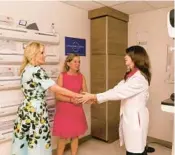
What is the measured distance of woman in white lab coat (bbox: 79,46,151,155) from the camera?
6.26 ft

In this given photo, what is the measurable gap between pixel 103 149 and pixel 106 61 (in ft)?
4.36

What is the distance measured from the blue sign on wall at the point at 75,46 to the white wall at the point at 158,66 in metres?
0.99

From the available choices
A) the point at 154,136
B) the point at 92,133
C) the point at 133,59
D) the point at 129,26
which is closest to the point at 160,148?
the point at 154,136

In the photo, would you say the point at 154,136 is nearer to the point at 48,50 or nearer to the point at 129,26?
the point at 129,26

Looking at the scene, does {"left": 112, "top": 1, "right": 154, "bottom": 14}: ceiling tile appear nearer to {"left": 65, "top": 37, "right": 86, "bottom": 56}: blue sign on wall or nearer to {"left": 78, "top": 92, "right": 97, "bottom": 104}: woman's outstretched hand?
{"left": 65, "top": 37, "right": 86, "bottom": 56}: blue sign on wall

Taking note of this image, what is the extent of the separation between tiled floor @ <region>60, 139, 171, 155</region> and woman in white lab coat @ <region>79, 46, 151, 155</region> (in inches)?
38.8

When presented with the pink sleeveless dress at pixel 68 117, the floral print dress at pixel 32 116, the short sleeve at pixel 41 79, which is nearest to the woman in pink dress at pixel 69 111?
the pink sleeveless dress at pixel 68 117

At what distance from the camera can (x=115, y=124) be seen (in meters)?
3.36

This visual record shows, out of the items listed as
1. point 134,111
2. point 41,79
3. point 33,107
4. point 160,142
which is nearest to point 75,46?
point 41,79

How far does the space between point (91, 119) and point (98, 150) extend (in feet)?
1.94

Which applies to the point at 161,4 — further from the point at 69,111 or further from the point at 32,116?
the point at 32,116

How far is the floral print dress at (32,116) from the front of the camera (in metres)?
1.87

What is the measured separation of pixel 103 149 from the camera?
3004 millimetres

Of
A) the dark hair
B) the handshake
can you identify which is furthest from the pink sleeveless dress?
the dark hair
